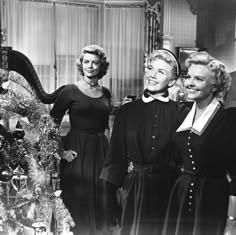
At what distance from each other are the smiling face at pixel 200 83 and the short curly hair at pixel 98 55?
284 millimetres

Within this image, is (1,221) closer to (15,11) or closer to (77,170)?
(77,170)

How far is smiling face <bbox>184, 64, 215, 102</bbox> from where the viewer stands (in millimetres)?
1197

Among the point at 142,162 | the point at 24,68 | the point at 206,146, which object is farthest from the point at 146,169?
the point at 24,68

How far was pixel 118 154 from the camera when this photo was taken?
1328 mm

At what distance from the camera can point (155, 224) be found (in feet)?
Answer: 4.42

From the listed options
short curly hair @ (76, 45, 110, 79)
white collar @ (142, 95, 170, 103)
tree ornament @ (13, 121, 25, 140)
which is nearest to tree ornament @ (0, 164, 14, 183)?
tree ornament @ (13, 121, 25, 140)

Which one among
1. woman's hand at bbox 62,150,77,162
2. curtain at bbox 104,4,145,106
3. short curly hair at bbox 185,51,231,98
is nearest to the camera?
short curly hair at bbox 185,51,231,98

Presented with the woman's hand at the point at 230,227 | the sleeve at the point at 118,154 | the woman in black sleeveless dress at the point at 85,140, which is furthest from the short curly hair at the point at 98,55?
the woman's hand at the point at 230,227

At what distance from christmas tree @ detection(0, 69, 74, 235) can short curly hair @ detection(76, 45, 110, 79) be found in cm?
18

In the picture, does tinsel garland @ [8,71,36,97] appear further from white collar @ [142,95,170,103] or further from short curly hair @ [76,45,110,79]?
white collar @ [142,95,170,103]

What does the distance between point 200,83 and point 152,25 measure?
24 centimetres

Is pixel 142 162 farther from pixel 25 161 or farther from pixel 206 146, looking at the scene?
pixel 25 161

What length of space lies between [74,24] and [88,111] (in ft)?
0.95

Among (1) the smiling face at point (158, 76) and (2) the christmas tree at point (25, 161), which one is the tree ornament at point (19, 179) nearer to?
(2) the christmas tree at point (25, 161)
